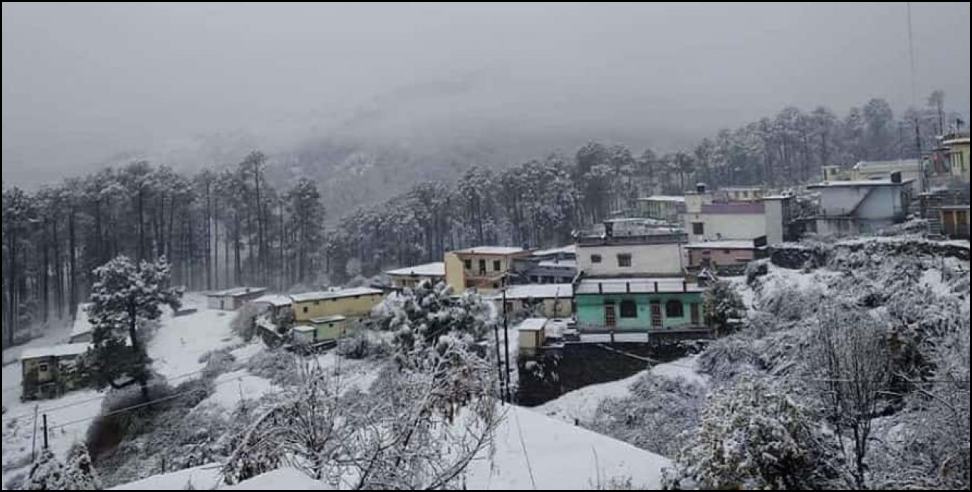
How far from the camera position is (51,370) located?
250 inches

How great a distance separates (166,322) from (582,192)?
735 cm

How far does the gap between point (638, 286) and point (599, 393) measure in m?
1.82

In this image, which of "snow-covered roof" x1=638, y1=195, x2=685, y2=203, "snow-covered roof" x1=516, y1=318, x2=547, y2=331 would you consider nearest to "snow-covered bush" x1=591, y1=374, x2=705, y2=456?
"snow-covered roof" x1=516, y1=318, x2=547, y2=331

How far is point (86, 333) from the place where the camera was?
23.3 ft

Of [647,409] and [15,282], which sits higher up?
[15,282]

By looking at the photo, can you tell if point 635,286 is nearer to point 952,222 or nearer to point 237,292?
A: point 952,222

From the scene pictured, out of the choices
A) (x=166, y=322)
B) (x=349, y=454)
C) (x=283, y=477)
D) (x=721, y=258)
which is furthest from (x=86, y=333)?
(x=721, y=258)

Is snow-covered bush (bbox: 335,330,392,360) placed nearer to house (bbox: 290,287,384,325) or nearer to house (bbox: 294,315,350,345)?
house (bbox: 294,315,350,345)

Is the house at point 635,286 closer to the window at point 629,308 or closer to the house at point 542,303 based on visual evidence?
the window at point 629,308

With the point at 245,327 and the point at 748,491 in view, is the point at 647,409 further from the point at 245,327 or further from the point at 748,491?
the point at 245,327

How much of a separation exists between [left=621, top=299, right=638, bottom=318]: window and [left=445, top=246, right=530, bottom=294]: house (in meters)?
2.62

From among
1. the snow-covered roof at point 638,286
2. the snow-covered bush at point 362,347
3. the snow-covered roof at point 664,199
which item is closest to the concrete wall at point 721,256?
the snow-covered roof at point 638,286

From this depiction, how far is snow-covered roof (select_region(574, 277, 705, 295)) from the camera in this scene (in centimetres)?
802

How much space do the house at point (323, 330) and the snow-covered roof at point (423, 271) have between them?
1.61 m
